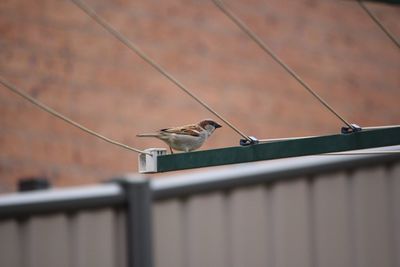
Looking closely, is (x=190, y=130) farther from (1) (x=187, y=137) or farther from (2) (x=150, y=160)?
(2) (x=150, y=160)

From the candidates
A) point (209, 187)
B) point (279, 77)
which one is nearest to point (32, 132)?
point (209, 187)

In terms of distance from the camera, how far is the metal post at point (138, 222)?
19.4 feet

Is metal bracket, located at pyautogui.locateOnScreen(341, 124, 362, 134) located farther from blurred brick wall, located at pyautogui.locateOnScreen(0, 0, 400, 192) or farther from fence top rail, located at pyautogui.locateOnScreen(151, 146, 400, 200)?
blurred brick wall, located at pyautogui.locateOnScreen(0, 0, 400, 192)

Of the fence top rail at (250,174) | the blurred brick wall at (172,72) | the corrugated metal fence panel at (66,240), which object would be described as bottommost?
the corrugated metal fence panel at (66,240)

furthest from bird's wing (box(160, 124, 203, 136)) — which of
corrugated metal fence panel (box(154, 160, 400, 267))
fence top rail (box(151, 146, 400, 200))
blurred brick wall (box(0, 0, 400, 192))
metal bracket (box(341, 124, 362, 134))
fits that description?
blurred brick wall (box(0, 0, 400, 192))

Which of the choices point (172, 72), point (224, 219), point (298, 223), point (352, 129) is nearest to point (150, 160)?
point (352, 129)

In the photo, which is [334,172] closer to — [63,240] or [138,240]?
[138,240]

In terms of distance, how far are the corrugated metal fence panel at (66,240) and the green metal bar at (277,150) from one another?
8.19 ft

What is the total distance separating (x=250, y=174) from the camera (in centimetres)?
649

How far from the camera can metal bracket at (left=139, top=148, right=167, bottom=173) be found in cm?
338

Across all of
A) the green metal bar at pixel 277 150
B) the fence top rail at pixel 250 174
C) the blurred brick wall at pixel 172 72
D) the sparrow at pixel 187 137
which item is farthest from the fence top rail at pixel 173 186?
the green metal bar at pixel 277 150

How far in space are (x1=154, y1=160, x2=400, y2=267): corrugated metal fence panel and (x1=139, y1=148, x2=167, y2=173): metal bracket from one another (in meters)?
2.82

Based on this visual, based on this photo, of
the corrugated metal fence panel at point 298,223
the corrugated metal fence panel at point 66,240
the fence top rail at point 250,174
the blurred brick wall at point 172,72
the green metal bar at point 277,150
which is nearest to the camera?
the green metal bar at point 277,150

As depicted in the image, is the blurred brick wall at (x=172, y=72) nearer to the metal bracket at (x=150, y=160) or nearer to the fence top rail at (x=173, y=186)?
the fence top rail at (x=173, y=186)
